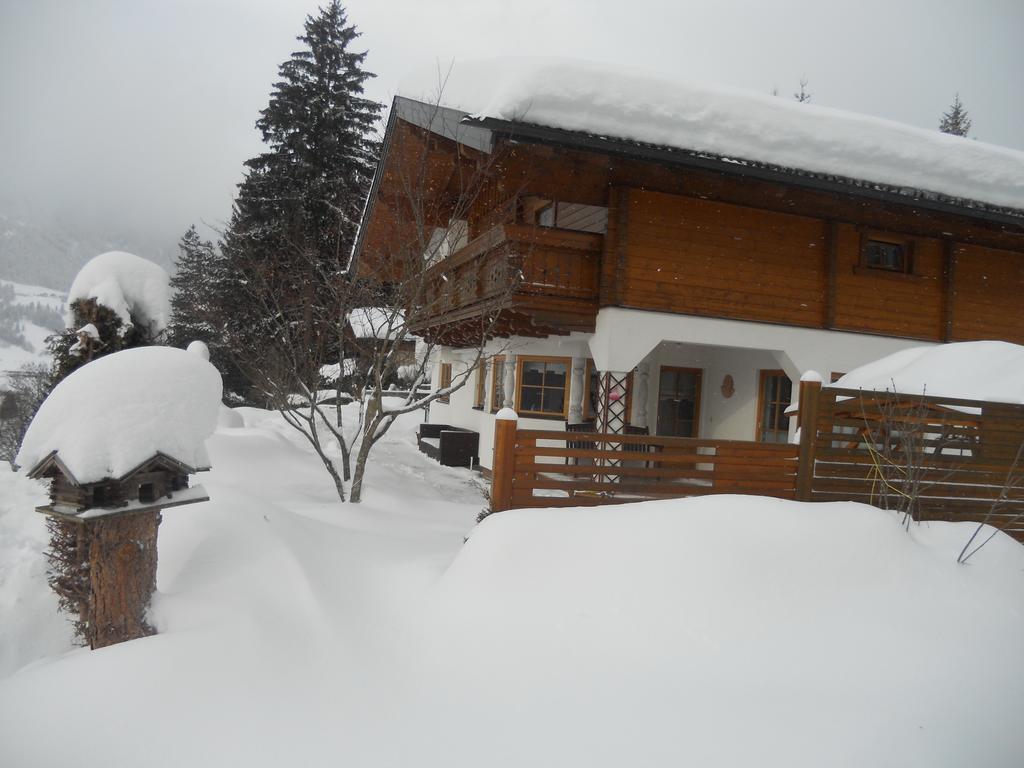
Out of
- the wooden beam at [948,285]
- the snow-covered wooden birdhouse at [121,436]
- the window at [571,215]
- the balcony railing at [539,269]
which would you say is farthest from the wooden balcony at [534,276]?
the wooden beam at [948,285]

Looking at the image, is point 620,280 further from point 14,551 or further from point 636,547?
point 14,551

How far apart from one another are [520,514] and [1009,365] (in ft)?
19.6

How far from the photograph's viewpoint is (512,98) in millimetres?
7008

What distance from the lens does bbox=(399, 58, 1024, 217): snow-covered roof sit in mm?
7348

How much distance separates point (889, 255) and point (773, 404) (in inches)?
124

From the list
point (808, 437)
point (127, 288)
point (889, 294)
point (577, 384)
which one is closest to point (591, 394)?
point (577, 384)

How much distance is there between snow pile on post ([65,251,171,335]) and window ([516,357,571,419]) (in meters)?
6.58

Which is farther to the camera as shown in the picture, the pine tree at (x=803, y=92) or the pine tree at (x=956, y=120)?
the pine tree at (x=956, y=120)

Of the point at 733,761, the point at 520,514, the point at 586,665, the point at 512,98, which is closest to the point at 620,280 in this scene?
the point at 512,98

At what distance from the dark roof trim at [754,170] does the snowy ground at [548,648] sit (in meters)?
4.65

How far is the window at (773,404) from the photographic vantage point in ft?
35.8

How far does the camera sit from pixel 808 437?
5.91m

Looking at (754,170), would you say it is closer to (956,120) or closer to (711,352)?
(711,352)

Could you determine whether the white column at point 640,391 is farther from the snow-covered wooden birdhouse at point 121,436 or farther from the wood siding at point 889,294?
the snow-covered wooden birdhouse at point 121,436
